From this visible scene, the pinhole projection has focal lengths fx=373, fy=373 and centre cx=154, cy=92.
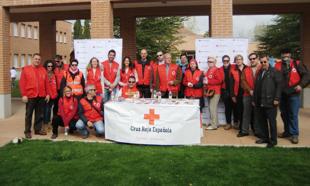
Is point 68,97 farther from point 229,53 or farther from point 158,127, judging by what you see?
point 229,53

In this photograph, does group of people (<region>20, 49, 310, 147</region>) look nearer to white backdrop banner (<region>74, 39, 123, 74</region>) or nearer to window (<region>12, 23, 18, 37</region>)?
white backdrop banner (<region>74, 39, 123, 74</region>)

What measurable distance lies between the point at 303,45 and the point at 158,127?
926 centimetres

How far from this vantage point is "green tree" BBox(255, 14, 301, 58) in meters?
29.4

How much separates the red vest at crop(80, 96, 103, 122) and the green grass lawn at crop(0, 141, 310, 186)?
0.78 meters

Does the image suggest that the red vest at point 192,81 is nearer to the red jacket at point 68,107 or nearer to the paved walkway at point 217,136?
the paved walkway at point 217,136

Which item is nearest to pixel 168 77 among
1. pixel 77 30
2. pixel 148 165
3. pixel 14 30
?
pixel 148 165

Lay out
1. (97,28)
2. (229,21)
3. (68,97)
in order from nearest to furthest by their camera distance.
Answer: (68,97) < (229,21) < (97,28)

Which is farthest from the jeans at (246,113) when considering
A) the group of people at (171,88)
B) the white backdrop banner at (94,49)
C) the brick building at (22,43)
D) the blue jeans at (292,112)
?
the brick building at (22,43)

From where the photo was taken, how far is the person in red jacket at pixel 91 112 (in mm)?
8297

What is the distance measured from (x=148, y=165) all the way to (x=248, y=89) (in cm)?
325

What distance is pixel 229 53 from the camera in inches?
378

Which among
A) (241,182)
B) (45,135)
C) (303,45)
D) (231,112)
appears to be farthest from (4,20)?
(303,45)

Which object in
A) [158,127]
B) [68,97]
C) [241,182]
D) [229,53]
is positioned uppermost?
[229,53]

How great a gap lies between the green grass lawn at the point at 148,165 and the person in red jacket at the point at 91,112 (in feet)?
2.16
